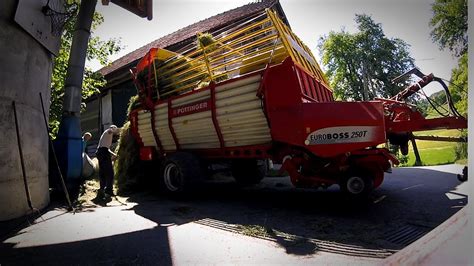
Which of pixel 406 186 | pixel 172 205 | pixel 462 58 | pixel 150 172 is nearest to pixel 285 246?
pixel 462 58

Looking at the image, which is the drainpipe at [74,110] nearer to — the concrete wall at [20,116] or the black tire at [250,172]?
→ the concrete wall at [20,116]

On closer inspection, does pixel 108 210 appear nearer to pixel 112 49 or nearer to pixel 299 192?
pixel 299 192

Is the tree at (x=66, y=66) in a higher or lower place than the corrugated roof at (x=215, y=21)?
lower

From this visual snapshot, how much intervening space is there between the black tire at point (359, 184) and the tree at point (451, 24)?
116 inches

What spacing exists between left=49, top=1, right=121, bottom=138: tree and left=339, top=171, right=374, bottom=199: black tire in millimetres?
8840

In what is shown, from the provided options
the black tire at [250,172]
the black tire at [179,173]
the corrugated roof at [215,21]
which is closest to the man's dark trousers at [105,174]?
the black tire at [179,173]

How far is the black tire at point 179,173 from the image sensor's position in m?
5.99

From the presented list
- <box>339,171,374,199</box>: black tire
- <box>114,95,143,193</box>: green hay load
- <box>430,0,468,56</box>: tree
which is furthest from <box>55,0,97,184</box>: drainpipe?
<box>430,0,468,56</box>: tree

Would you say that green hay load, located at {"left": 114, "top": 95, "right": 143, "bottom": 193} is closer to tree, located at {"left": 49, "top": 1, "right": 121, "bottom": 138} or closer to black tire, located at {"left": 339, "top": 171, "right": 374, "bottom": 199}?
tree, located at {"left": 49, "top": 1, "right": 121, "bottom": 138}

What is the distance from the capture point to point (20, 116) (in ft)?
15.1

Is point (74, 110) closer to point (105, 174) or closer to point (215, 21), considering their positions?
point (105, 174)

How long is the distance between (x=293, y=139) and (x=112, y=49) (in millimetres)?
11988

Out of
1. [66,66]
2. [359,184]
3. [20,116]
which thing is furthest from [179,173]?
[66,66]

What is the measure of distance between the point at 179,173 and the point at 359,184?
3290mm
